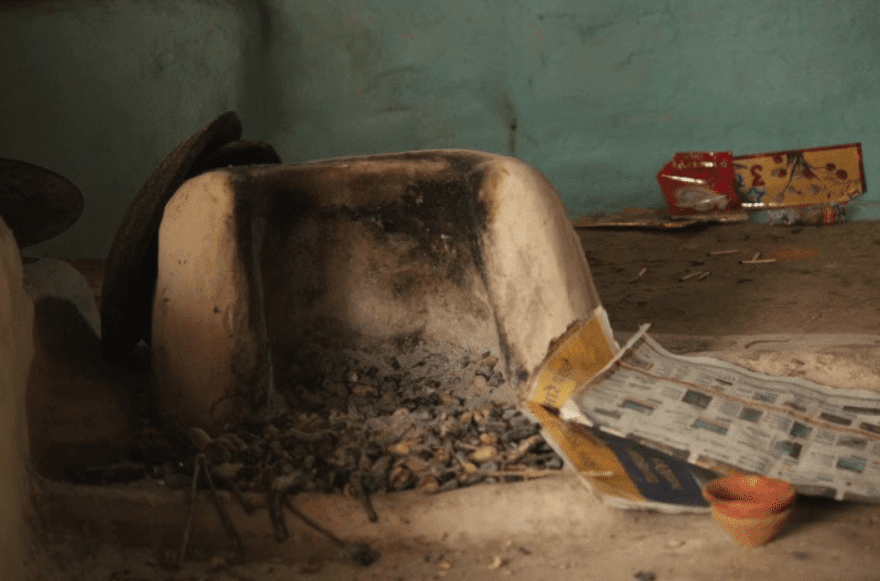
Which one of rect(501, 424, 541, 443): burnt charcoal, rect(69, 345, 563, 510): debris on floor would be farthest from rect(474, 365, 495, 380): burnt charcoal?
rect(501, 424, 541, 443): burnt charcoal

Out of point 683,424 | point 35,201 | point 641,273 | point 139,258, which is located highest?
point 35,201

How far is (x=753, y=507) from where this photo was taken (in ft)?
5.76

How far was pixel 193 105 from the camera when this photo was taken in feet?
15.6

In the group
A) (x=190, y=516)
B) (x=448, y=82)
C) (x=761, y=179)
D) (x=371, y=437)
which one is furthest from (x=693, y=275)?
(x=190, y=516)

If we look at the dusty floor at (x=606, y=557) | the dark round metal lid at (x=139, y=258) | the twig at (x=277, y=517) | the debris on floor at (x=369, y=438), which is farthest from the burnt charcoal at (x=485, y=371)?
the dark round metal lid at (x=139, y=258)

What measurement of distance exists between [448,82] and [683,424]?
3346 millimetres

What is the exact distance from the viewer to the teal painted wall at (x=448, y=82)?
448 centimetres

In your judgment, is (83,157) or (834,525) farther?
(83,157)

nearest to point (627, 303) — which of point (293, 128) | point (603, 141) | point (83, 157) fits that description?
point (603, 141)

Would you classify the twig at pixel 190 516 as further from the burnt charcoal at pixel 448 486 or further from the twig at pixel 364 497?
the burnt charcoal at pixel 448 486

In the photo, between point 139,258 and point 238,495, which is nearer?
point 238,495

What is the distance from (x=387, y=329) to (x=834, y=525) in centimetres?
125

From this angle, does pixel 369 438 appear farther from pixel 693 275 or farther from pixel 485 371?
pixel 693 275

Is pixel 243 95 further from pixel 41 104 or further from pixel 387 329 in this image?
pixel 387 329
